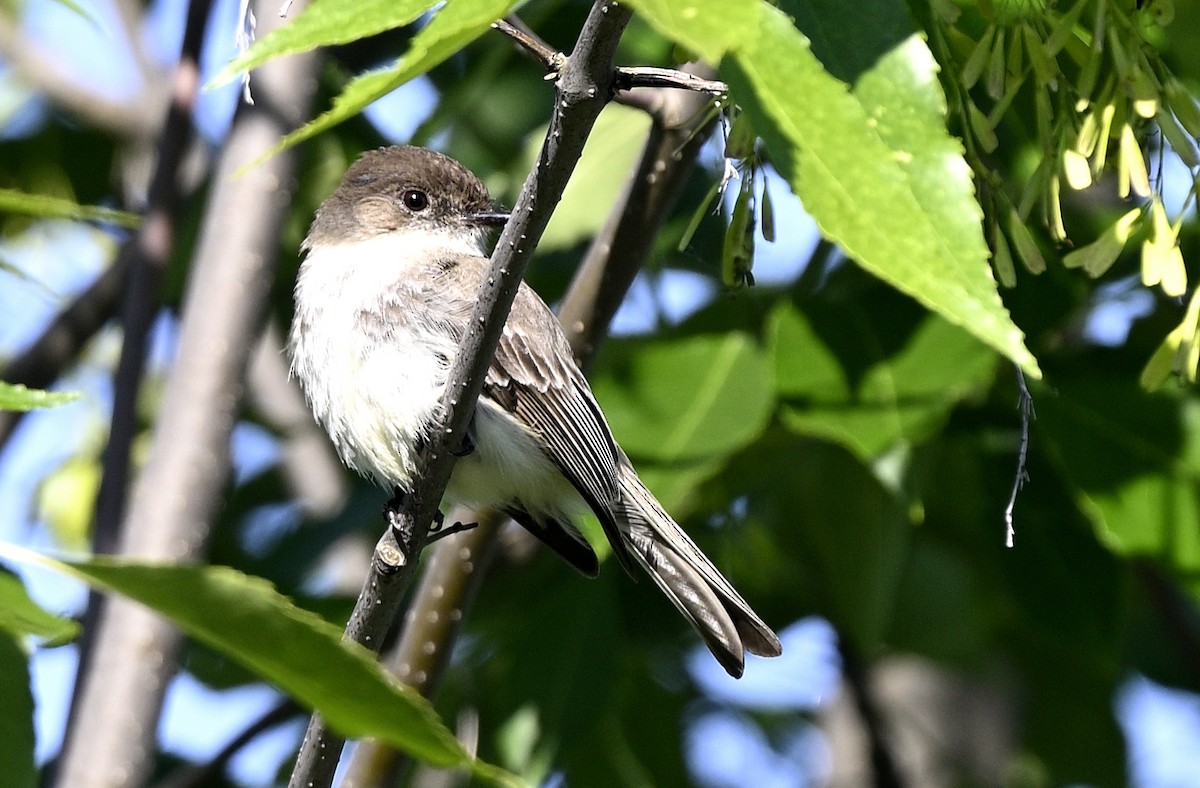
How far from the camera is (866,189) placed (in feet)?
4.69

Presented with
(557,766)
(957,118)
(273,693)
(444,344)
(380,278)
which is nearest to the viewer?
(957,118)

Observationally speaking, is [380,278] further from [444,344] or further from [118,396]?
[118,396]

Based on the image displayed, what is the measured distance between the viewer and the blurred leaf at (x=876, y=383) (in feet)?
10.1

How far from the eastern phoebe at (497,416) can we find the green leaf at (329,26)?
172 centimetres

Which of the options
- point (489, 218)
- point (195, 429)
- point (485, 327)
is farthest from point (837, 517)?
point (485, 327)

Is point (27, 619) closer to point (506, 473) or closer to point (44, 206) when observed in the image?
point (44, 206)

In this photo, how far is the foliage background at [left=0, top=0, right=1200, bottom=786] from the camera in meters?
3.12

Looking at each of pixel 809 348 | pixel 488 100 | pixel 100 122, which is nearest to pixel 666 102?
pixel 809 348

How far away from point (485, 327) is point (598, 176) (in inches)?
74.8

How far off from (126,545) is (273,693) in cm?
116

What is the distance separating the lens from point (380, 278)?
11.4 ft

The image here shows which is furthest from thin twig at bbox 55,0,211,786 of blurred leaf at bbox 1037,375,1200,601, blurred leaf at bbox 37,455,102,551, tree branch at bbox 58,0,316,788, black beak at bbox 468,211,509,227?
blurred leaf at bbox 1037,375,1200,601

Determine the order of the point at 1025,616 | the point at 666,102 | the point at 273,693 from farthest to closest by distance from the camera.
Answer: the point at 273,693
the point at 1025,616
the point at 666,102

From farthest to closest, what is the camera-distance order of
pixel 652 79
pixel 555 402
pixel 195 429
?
pixel 195 429
pixel 555 402
pixel 652 79
